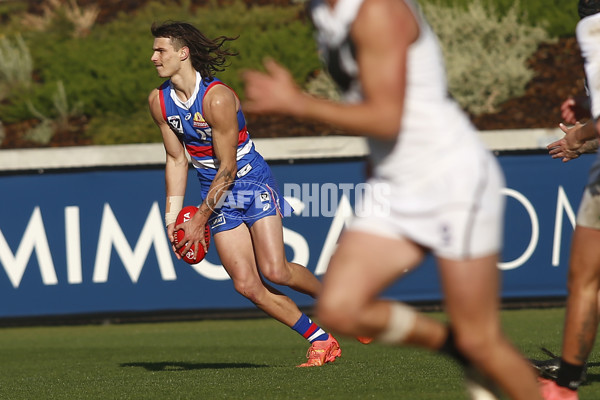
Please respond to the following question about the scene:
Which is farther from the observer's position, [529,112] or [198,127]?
[529,112]

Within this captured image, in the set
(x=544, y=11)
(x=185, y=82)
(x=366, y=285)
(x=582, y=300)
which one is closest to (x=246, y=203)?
(x=185, y=82)

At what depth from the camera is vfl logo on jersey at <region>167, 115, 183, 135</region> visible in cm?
730

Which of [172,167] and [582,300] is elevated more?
[172,167]

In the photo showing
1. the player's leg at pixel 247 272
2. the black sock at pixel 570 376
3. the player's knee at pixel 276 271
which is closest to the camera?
the black sock at pixel 570 376

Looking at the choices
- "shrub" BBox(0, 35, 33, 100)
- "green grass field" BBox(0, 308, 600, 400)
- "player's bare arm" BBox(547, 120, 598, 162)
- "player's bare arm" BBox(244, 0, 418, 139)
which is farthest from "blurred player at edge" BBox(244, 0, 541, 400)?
"shrub" BBox(0, 35, 33, 100)

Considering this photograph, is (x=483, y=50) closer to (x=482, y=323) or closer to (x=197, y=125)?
(x=197, y=125)

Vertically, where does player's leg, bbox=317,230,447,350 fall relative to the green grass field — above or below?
above

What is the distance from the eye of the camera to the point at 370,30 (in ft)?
11.1

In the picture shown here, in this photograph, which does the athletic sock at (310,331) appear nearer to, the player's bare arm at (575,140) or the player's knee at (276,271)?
the player's knee at (276,271)

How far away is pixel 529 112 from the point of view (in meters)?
15.7

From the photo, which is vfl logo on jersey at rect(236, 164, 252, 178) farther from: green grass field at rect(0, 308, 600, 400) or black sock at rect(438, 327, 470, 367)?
black sock at rect(438, 327, 470, 367)

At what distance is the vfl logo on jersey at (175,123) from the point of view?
23.9ft

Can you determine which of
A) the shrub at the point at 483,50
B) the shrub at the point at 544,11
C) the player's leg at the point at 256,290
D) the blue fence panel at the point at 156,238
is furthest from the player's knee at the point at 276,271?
the shrub at the point at 544,11

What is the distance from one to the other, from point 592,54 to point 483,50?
12.2m
